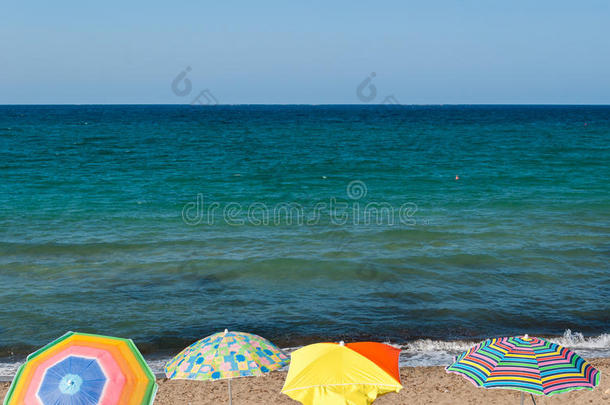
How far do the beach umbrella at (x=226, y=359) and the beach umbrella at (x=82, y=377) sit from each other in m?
0.70

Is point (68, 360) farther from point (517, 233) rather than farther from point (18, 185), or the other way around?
point (18, 185)

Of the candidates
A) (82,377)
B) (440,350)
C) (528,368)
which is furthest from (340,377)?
(440,350)

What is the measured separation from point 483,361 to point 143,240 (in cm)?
1426

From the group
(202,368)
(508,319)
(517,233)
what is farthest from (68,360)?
(517,233)

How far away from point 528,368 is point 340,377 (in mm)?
2202

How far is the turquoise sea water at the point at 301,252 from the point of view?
12625 mm

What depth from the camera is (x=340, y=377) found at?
6.61m

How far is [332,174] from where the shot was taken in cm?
3441

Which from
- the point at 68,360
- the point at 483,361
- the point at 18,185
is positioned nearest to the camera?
the point at 68,360

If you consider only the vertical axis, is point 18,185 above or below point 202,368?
above

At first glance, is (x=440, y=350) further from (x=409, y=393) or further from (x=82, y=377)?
(x=82, y=377)

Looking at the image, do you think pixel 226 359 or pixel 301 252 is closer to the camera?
pixel 226 359

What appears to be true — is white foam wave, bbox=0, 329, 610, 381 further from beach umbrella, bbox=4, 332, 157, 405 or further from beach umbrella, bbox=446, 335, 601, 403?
beach umbrella, bbox=4, 332, 157, 405

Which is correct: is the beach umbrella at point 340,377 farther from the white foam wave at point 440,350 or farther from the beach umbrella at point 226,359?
the white foam wave at point 440,350
